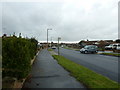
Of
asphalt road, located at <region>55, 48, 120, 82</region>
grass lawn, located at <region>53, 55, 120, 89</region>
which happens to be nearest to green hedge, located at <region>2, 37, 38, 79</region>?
grass lawn, located at <region>53, 55, 120, 89</region>

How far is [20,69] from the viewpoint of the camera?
5441 millimetres

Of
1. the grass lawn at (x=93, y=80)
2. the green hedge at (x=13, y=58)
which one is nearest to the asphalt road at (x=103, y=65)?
the grass lawn at (x=93, y=80)

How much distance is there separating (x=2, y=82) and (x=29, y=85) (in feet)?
4.41

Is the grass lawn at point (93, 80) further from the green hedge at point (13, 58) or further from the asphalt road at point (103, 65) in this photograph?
the green hedge at point (13, 58)

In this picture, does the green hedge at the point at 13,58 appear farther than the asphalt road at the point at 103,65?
No

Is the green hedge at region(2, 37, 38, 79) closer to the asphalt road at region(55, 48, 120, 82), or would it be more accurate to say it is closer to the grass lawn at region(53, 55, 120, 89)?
the grass lawn at region(53, 55, 120, 89)

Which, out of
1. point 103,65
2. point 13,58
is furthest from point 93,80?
point 103,65

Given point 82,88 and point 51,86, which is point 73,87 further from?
point 51,86

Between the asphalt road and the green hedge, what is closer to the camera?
the green hedge

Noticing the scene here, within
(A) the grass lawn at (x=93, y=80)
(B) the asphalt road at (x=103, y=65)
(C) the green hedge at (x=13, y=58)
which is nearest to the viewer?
(C) the green hedge at (x=13, y=58)

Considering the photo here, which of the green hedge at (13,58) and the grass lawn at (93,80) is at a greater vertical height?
the green hedge at (13,58)

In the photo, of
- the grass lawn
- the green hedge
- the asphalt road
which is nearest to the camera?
the green hedge

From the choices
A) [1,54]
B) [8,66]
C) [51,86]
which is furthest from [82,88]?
[1,54]

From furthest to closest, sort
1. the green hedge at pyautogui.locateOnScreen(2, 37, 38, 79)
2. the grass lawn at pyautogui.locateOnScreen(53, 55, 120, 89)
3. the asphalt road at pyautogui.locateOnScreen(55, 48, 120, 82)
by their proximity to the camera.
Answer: the asphalt road at pyautogui.locateOnScreen(55, 48, 120, 82), the grass lawn at pyautogui.locateOnScreen(53, 55, 120, 89), the green hedge at pyautogui.locateOnScreen(2, 37, 38, 79)
